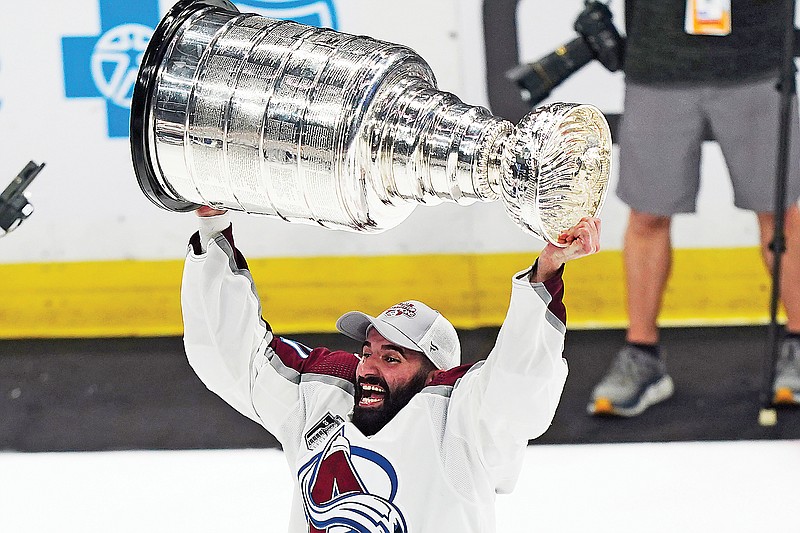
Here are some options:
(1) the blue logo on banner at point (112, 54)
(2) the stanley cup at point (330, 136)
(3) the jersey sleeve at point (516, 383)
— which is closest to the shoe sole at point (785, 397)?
(3) the jersey sleeve at point (516, 383)

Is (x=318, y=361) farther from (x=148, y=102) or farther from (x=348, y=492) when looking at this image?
(x=148, y=102)

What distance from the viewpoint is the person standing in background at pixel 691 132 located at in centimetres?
398

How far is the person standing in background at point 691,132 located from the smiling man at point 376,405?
6.40 ft

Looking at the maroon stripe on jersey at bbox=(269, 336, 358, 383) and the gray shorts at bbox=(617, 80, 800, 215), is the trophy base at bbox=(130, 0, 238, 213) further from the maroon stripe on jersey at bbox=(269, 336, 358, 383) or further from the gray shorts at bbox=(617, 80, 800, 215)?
the gray shorts at bbox=(617, 80, 800, 215)

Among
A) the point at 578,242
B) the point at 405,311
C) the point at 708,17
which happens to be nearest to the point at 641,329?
the point at 708,17

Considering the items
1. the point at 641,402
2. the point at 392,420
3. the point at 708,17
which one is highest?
the point at 708,17

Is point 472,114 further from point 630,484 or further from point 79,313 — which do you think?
point 79,313

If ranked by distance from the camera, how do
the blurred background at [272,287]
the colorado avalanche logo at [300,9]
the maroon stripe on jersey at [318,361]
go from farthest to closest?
the colorado avalanche logo at [300,9]
the blurred background at [272,287]
the maroon stripe on jersey at [318,361]

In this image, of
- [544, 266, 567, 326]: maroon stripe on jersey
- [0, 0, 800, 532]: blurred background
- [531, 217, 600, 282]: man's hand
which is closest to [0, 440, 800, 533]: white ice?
[0, 0, 800, 532]: blurred background

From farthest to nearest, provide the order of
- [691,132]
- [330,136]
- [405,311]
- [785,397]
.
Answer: [691,132] < [785,397] < [405,311] < [330,136]

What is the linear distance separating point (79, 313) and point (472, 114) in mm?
3244

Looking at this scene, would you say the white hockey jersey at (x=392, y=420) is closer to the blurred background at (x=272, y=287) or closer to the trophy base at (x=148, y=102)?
the trophy base at (x=148, y=102)

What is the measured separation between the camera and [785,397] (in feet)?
13.0

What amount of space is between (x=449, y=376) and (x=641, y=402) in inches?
80.0
